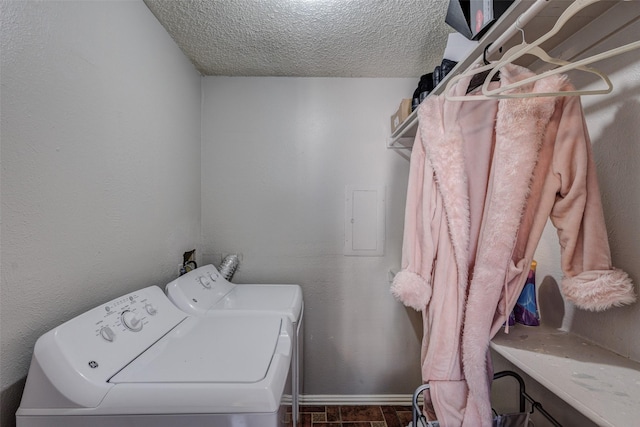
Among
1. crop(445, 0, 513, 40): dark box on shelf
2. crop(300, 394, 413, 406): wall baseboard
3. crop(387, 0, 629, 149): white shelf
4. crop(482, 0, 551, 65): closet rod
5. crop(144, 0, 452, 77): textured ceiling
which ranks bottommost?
crop(300, 394, 413, 406): wall baseboard

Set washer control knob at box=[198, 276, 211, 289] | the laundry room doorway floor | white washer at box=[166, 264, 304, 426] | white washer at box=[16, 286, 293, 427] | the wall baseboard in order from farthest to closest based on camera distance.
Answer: the wall baseboard
the laundry room doorway floor
washer control knob at box=[198, 276, 211, 289]
white washer at box=[166, 264, 304, 426]
white washer at box=[16, 286, 293, 427]

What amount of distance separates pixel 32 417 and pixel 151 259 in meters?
0.72

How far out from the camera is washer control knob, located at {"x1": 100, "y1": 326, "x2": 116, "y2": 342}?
829 millimetres

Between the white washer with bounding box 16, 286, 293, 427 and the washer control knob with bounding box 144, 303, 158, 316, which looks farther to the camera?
the washer control knob with bounding box 144, 303, 158, 316

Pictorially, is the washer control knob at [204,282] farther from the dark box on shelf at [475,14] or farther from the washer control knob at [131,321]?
the dark box on shelf at [475,14]

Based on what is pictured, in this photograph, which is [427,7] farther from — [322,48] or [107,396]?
[107,396]

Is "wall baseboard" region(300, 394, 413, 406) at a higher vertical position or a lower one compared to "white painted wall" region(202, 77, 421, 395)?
lower

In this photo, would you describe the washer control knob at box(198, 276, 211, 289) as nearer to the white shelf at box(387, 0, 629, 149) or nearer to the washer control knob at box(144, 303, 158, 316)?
the washer control knob at box(144, 303, 158, 316)

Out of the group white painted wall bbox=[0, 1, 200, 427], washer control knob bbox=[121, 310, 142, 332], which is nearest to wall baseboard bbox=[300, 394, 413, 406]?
white painted wall bbox=[0, 1, 200, 427]

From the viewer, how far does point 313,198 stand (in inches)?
77.9

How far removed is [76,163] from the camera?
93cm

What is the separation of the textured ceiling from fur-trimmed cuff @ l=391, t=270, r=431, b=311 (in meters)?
1.21

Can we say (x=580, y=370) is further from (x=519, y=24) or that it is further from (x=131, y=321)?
(x=131, y=321)

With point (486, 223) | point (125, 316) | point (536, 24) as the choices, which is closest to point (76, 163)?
point (125, 316)
